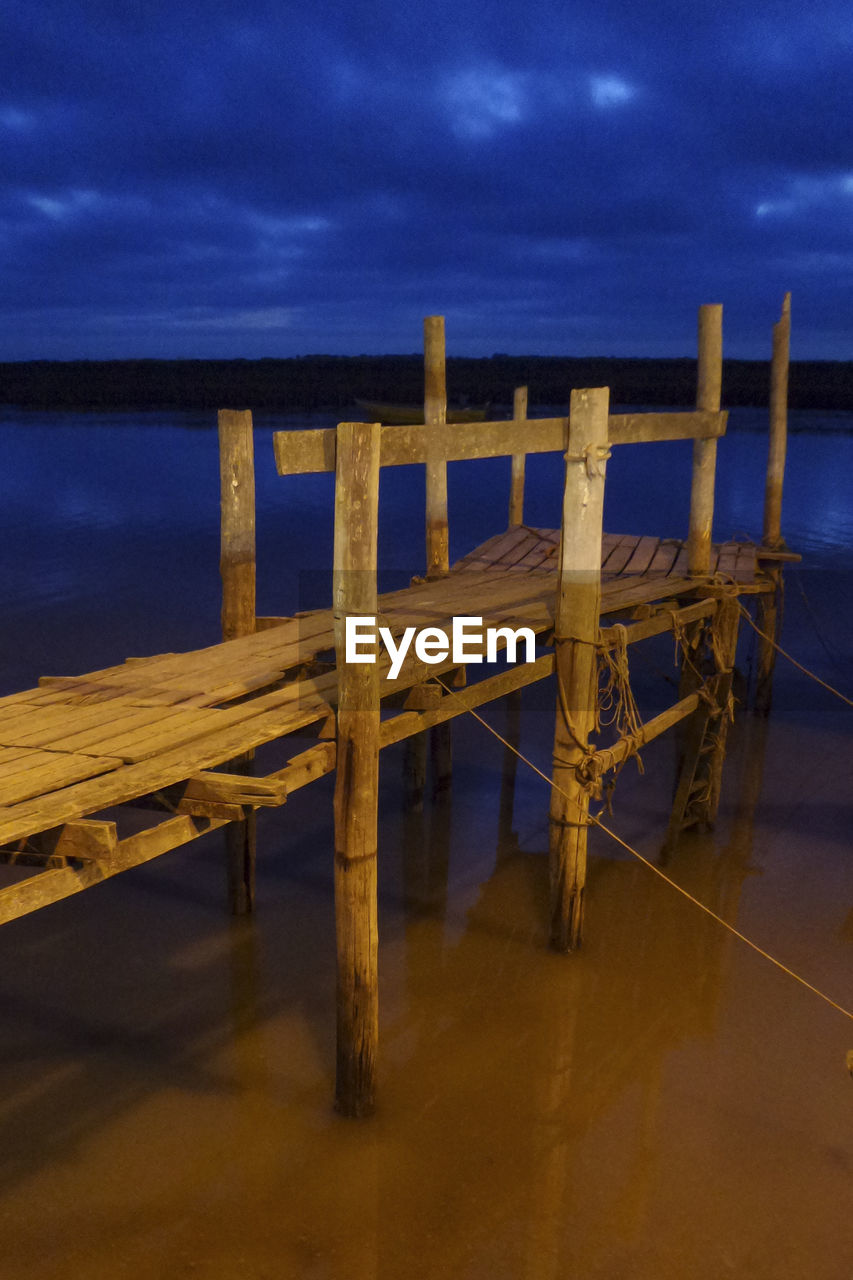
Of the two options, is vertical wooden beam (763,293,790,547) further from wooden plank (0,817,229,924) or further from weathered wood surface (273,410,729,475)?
wooden plank (0,817,229,924)

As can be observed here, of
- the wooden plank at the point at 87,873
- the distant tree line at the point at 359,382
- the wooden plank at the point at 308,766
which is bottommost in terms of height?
the wooden plank at the point at 87,873

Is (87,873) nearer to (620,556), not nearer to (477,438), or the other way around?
(477,438)

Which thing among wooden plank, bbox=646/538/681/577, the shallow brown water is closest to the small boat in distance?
wooden plank, bbox=646/538/681/577

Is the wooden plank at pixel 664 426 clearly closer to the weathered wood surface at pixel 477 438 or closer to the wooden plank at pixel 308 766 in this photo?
the weathered wood surface at pixel 477 438

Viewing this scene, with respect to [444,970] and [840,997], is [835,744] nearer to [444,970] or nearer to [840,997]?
[840,997]

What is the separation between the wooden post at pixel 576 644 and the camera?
6.01 meters

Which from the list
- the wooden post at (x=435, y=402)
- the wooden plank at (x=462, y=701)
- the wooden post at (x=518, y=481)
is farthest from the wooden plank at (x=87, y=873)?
the wooden post at (x=518, y=481)

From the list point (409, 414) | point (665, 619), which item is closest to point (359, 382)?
point (409, 414)

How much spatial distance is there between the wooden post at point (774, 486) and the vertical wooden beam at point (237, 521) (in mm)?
6039

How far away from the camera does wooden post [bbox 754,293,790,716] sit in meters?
11.0

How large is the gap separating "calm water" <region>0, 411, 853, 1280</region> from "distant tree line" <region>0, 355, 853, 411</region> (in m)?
36.8

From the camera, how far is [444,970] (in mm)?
6766

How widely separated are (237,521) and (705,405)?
3.52m

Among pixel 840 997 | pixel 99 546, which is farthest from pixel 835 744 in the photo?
pixel 99 546
